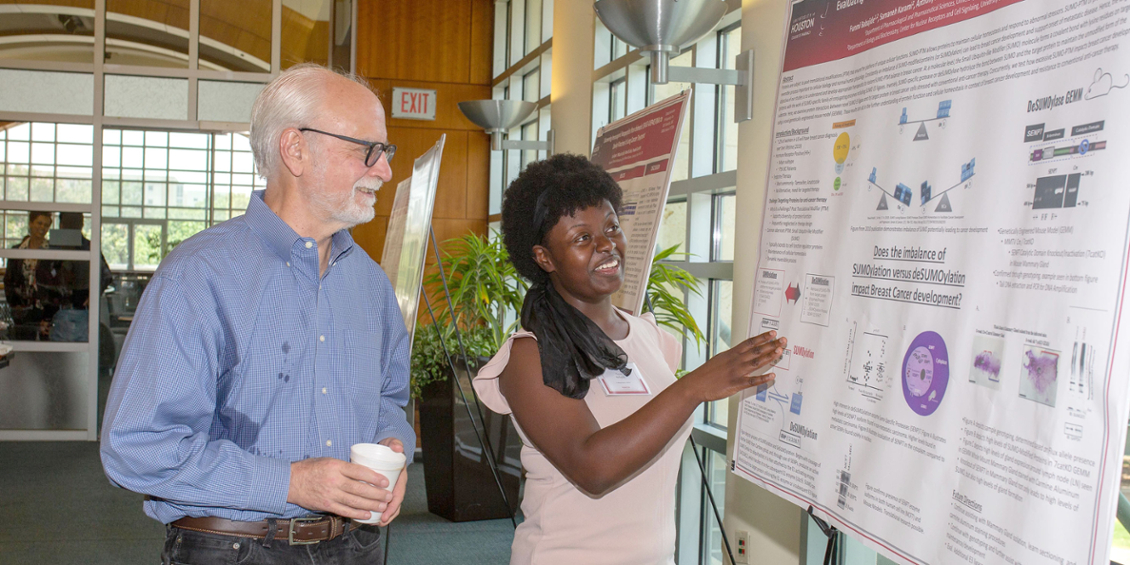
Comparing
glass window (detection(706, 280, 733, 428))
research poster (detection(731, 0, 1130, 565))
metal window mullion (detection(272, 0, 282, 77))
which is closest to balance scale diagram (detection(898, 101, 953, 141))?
research poster (detection(731, 0, 1130, 565))

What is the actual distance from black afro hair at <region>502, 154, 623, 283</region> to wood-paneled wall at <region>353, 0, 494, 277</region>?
5631 millimetres

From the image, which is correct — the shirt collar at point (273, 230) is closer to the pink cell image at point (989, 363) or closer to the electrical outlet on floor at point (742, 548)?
the pink cell image at point (989, 363)

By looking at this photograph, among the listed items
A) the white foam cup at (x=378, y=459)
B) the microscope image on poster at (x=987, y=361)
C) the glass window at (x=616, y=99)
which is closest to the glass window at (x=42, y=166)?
the glass window at (x=616, y=99)

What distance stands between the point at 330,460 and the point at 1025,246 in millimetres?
1079

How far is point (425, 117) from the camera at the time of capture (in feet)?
25.0

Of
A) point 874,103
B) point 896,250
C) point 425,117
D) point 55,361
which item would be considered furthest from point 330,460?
point 55,361

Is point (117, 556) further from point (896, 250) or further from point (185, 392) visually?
point (896, 250)

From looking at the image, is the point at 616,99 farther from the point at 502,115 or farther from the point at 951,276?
the point at 951,276

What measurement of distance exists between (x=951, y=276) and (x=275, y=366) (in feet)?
3.78

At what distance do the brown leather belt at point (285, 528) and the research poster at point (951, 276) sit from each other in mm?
855

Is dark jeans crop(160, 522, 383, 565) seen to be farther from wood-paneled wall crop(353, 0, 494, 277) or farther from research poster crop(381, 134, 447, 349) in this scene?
wood-paneled wall crop(353, 0, 494, 277)

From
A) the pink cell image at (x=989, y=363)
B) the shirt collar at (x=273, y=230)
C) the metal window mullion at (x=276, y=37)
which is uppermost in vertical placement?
the metal window mullion at (x=276, y=37)

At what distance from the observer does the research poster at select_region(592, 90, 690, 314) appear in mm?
2695

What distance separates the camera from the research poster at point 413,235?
3.10m
